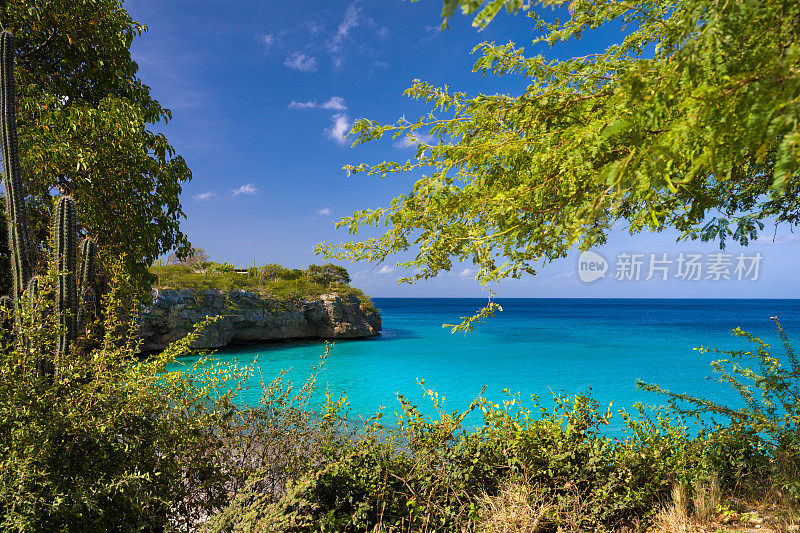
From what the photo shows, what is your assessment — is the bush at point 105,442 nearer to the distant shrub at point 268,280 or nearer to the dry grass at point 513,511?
the dry grass at point 513,511

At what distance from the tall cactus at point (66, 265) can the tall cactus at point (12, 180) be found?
0.86m

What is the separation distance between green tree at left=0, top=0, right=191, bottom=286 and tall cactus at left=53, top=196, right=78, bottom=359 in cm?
69

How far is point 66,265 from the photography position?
4449mm

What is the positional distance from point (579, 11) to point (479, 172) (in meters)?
2.33

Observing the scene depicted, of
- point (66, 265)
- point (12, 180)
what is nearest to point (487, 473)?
point (66, 265)

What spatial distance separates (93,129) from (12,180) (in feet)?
4.03

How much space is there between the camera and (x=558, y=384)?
1955 cm

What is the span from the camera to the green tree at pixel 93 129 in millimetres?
5430

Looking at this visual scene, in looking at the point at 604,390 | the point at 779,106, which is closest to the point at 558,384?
the point at 604,390

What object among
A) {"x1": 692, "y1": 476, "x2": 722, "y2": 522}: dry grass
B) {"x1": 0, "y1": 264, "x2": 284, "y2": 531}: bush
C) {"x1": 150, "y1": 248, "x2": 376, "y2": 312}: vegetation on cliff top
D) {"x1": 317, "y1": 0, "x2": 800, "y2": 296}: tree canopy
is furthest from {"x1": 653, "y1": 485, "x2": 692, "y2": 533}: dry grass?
{"x1": 150, "y1": 248, "x2": 376, "y2": 312}: vegetation on cliff top

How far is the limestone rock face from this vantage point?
76.3 feet

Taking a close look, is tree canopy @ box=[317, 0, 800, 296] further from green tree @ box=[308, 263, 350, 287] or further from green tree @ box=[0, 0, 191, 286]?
green tree @ box=[308, 263, 350, 287]

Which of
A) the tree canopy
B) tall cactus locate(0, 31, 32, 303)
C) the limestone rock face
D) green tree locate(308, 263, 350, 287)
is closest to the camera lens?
the tree canopy

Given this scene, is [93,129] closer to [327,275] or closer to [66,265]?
[66,265]
